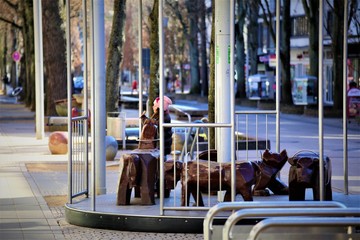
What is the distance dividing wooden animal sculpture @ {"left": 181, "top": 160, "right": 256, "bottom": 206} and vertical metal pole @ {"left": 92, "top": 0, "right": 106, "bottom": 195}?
272 centimetres

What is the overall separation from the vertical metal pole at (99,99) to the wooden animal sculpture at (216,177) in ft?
8.92

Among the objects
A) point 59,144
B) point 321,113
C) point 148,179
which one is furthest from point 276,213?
point 59,144

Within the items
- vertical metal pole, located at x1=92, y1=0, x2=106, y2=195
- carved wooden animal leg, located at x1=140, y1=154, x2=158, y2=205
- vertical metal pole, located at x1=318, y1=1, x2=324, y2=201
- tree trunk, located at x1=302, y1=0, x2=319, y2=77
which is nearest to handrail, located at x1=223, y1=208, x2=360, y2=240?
vertical metal pole, located at x1=318, y1=1, x2=324, y2=201

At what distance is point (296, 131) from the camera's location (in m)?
36.3

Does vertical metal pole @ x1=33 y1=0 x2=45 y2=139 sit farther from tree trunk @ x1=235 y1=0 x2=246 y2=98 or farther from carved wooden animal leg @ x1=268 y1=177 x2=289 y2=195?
tree trunk @ x1=235 y1=0 x2=246 y2=98

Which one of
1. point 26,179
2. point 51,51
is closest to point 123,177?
point 26,179

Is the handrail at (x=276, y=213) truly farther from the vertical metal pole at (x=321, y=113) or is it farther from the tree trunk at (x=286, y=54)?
the tree trunk at (x=286, y=54)

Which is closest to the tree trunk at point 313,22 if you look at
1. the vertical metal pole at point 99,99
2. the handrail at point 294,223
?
the vertical metal pole at point 99,99

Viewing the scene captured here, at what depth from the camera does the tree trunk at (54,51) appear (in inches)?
1535

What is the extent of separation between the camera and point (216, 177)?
491 inches

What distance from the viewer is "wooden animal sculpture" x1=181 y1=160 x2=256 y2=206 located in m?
12.4

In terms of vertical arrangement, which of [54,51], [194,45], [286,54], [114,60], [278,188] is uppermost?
[194,45]

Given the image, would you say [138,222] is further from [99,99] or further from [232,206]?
[232,206]

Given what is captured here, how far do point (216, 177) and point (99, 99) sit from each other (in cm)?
337
